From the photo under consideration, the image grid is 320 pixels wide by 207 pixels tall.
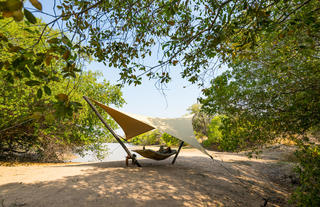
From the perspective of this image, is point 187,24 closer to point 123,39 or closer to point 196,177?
point 123,39

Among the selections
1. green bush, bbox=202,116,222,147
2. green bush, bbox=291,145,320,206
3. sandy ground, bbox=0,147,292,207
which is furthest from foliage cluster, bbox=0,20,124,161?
green bush, bbox=202,116,222,147

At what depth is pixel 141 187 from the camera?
2781 mm

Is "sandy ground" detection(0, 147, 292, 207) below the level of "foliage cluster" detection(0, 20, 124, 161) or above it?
below

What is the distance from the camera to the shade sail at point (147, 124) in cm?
397

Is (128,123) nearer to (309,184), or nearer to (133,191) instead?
(133,191)

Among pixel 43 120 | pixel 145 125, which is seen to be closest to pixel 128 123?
pixel 145 125

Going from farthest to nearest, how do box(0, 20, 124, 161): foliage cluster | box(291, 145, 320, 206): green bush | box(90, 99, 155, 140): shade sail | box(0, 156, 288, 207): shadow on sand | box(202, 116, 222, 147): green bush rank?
1. box(202, 116, 222, 147): green bush
2. box(0, 20, 124, 161): foliage cluster
3. box(90, 99, 155, 140): shade sail
4. box(0, 156, 288, 207): shadow on sand
5. box(291, 145, 320, 206): green bush

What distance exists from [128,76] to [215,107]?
89.6 inches

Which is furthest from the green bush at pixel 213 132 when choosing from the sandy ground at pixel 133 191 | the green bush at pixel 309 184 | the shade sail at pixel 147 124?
the green bush at pixel 309 184

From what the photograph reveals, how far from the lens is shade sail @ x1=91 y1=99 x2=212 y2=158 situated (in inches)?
156

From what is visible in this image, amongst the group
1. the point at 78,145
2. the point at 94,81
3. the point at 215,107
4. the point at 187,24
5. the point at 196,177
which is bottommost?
the point at 196,177

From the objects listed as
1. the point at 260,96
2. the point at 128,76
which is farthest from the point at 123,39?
the point at 260,96

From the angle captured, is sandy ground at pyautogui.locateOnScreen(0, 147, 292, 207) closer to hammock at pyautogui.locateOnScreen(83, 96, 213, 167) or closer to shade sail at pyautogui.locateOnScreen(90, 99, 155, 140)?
hammock at pyautogui.locateOnScreen(83, 96, 213, 167)

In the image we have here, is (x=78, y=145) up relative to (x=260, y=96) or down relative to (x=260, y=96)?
down
